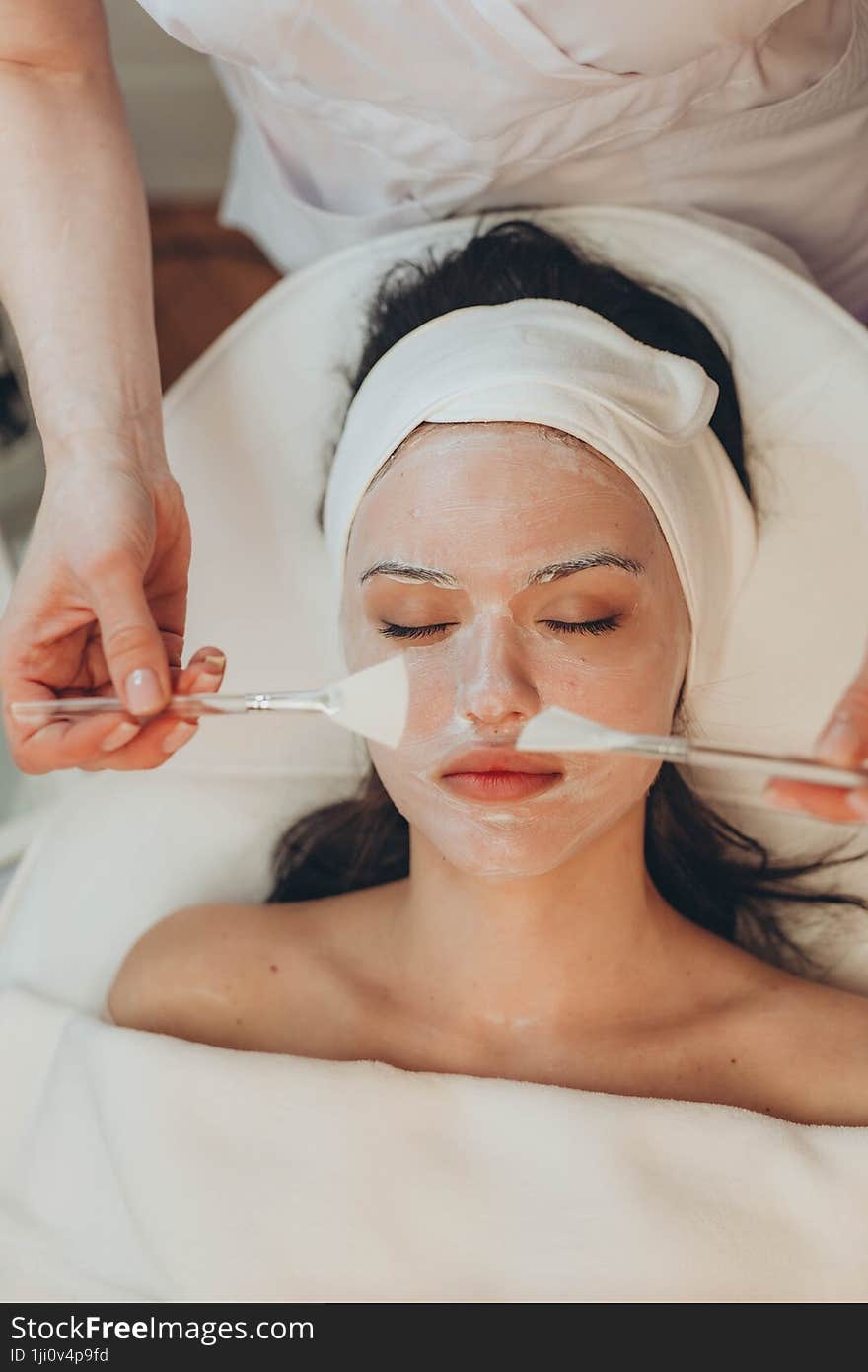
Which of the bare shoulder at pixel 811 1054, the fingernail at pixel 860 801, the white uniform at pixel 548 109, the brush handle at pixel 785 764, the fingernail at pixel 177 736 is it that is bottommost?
the bare shoulder at pixel 811 1054

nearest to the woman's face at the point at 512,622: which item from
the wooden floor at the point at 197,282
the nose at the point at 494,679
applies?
the nose at the point at 494,679

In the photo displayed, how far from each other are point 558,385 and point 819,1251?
0.91 metres

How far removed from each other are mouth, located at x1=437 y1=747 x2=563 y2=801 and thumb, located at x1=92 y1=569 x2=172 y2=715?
0.29 meters

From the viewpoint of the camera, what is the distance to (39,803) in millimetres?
2002

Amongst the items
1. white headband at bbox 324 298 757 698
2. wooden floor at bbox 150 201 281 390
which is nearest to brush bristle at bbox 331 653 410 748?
white headband at bbox 324 298 757 698

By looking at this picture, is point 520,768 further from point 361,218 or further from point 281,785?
point 361,218

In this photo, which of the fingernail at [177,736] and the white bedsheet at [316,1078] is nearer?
the fingernail at [177,736]

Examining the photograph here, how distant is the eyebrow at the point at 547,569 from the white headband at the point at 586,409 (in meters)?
0.09

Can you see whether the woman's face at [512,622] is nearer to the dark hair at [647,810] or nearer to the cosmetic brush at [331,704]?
the cosmetic brush at [331,704]

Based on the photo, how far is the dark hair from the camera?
1595mm

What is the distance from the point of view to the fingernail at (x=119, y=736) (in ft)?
4.06

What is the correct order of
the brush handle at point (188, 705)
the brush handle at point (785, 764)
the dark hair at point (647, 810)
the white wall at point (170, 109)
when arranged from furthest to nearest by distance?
the white wall at point (170, 109) → the dark hair at point (647, 810) → the brush handle at point (188, 705) → the brush handle at point (785, 764)

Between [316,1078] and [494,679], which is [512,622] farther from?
[316,1078]

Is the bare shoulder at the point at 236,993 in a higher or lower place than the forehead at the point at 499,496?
lower
